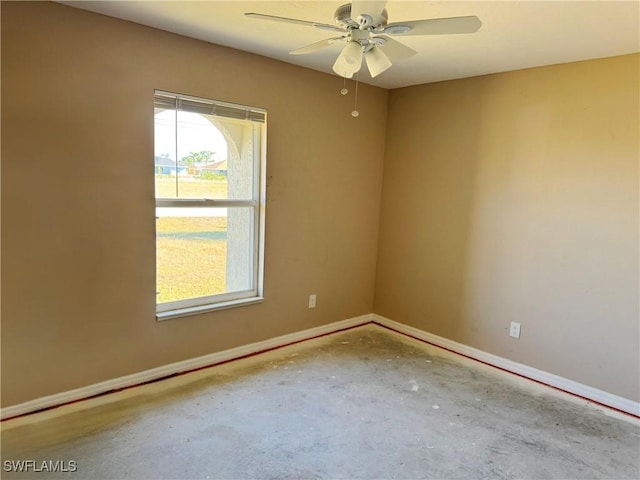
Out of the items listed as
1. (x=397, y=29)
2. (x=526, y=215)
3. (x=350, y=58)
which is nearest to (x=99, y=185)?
(x=350, y=58)

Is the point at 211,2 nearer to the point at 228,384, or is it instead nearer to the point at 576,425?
the point at 228,384

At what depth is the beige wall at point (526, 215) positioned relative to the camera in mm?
2588

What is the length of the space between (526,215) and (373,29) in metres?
2.03

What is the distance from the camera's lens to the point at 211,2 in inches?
80.0

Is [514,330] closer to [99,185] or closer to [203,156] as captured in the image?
[203,156]

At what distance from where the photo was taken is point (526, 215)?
2998mm

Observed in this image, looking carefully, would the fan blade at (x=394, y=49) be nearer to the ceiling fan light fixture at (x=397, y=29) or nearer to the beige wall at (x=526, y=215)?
the ceiling fan light fixture at (x=397, y=29)

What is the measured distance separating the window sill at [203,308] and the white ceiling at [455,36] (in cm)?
181

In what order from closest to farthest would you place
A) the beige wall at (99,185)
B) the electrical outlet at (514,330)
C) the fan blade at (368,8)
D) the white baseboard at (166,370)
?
the fan blade at (368,8) → the beige wall at (99,185) → the white baseboard at (166,370) → the electrical outlet at (514,330)

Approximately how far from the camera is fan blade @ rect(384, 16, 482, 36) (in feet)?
4.84

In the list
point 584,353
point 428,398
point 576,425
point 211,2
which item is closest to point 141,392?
point 428,398

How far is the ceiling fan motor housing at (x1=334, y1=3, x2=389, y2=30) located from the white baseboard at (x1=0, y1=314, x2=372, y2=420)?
93.2 inches

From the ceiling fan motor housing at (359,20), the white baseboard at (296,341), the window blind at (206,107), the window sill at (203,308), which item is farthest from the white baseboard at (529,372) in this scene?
the ceiling fan motor housing at (359,20)

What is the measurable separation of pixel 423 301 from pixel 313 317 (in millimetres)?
1013
